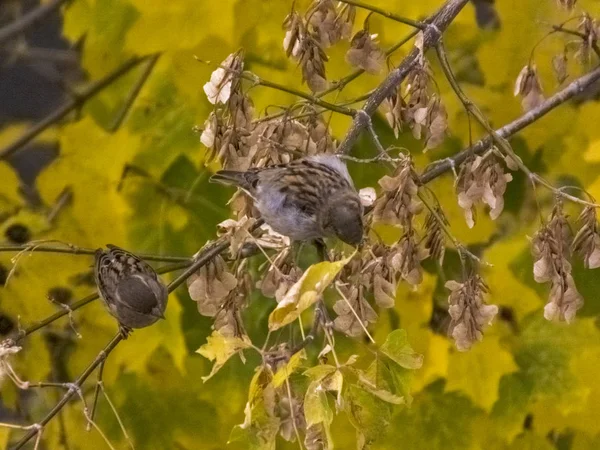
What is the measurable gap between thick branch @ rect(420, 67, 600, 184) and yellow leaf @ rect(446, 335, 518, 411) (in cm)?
32

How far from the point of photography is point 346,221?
622 millimetres

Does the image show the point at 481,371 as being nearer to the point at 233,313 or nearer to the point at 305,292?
the point at 233,313

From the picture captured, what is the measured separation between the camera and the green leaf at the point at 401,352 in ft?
1.82

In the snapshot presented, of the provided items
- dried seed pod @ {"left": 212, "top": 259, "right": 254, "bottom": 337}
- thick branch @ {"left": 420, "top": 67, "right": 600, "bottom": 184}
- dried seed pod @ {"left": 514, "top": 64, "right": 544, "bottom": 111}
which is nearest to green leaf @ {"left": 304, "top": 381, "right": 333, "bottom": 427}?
dried seed pod @ {"left": 212, "top": 259, "right": 254, "bottom": 337}

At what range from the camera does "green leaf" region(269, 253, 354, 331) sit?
0.47 metres

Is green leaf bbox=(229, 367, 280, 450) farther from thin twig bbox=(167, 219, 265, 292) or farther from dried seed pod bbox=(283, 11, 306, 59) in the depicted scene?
dried seed pod bbox=(283, 11, 306, 59)

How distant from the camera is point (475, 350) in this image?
99 centimetres

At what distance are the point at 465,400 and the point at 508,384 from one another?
65 mm

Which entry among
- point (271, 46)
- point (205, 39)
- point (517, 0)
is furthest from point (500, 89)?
point (205, 39)

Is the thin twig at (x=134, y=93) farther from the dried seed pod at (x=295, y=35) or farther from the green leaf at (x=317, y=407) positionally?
the green leaf at (x=317, y=407)

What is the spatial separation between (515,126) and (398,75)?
0.19 metres

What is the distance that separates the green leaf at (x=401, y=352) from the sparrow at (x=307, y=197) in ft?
0.33

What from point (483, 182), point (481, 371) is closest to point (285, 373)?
point (483, 182)

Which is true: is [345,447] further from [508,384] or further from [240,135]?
[240,135]
